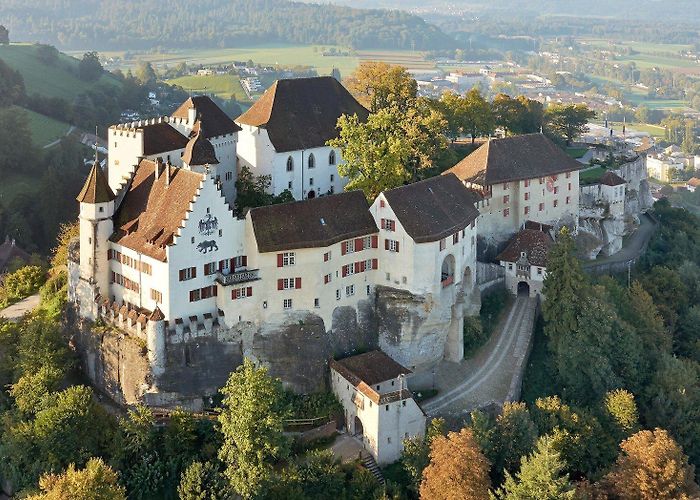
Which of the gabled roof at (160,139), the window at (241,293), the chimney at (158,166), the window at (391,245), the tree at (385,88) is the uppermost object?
the tree at (385,88)

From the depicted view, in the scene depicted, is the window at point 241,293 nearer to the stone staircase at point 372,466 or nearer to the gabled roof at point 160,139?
the stone staircase at point 372,466

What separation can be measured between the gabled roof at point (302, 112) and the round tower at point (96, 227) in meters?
17.1

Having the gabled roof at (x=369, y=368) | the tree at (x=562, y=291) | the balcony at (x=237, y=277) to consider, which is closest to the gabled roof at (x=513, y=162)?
the tree at (x=562, y=291)

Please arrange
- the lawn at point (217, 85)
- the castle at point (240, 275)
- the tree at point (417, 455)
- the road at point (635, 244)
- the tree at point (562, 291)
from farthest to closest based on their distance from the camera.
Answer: the lawn at point (217, 85) < the road at point (635, 244) < the tree at point (562, 291) < the castle at point (240, 275) < the tree at point (417, 455)

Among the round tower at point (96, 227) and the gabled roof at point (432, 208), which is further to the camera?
the gabled roof at point (432, 208)

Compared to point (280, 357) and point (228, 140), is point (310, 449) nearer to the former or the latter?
point (280, 357)

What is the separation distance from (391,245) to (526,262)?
54.0ft

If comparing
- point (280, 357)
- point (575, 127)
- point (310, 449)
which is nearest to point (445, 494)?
point (310, 449)

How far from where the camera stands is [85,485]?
51438mm

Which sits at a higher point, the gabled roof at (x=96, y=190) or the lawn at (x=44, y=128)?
the gabled roof at (x=96, y=190)

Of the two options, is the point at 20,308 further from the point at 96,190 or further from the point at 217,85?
the point at 217,85

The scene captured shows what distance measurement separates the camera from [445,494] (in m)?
53.8

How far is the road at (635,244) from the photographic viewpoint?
87.7 m

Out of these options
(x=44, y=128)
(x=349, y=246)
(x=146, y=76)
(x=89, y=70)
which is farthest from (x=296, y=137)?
(x=146, y=76)
